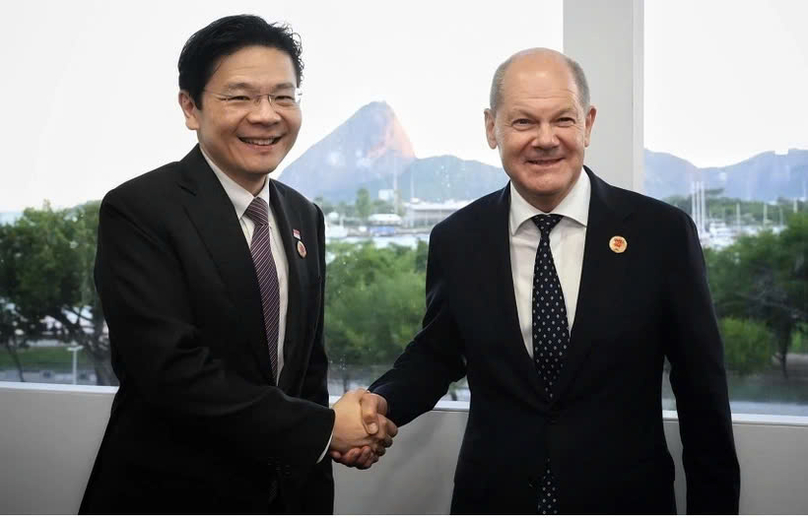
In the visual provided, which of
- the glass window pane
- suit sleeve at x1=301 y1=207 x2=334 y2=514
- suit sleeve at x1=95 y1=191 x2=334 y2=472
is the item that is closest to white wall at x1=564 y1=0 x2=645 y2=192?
the glass window pane

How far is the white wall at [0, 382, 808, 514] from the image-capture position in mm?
2408

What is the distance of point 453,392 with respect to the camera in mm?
2957

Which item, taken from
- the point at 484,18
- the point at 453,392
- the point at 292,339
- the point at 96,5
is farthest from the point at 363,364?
the point at 96,5

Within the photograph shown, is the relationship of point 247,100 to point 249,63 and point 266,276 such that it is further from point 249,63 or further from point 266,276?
point 266,276

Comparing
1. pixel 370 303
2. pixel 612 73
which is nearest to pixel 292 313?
pixel 370 303

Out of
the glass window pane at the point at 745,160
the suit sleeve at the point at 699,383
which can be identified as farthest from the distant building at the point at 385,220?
the suit sleeve at the point at 699,383

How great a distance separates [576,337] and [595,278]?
150 mm

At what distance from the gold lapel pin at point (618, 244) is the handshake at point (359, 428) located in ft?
2.50

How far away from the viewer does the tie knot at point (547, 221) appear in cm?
194

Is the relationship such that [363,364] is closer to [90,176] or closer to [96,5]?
[90,176]

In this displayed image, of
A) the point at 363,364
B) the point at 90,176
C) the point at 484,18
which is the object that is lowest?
the point at 363,364

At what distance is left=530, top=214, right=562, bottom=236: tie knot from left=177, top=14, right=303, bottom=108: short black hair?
0.77 meters

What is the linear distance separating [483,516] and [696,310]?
0.70 metres

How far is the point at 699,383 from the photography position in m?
1.86
